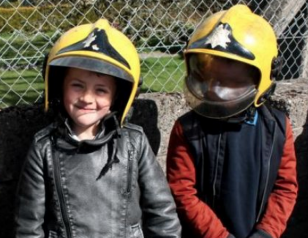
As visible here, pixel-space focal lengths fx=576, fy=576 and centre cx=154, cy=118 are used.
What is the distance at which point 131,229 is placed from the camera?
8.28 feet

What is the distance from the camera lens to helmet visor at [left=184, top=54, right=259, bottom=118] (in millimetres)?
2562

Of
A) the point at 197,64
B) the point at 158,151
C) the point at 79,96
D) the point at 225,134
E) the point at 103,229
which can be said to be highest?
the point at 197,64

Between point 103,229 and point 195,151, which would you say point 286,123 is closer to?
point 195,151

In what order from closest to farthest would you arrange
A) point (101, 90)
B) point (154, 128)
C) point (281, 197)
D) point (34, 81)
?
point (101, 90), point (281, 197), point (154, 128), point (34, 81)

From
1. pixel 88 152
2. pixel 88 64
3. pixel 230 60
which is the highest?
pixel 230 60

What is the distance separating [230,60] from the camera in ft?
8.38

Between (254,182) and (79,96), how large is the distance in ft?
3.13

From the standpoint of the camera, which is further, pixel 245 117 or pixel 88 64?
pixel 245 117

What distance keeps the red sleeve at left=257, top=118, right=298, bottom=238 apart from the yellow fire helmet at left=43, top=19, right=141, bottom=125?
2.79 feet

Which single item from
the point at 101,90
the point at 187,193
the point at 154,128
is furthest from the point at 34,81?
the point at 101,90

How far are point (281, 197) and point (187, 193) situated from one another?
470 millimetres

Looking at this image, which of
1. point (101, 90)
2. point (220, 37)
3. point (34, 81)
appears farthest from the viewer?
point (34, 81)

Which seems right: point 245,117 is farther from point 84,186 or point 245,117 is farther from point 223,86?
point 84,186

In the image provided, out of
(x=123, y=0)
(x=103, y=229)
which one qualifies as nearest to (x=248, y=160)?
(x=103, y=229)
